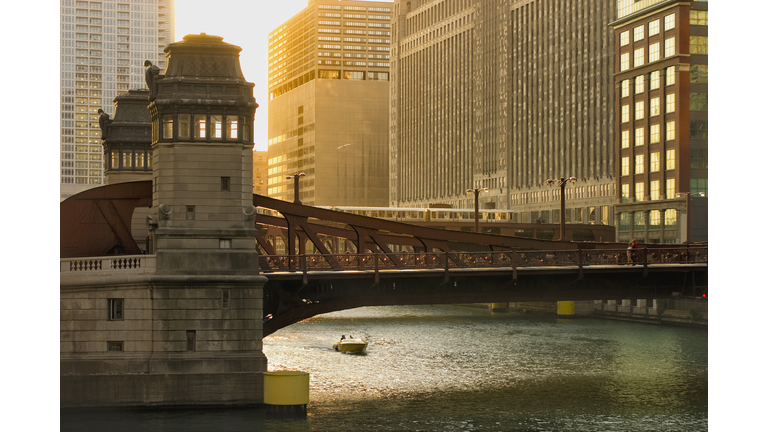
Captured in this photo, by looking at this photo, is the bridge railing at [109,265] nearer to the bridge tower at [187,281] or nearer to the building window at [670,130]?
the bridge tower at [187,281]

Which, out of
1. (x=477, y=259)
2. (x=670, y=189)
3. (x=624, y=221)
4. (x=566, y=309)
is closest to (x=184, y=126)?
(x=477, y=259)

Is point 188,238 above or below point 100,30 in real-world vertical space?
below

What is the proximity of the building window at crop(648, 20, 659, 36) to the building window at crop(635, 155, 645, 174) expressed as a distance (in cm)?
1748

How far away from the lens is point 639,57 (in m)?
140

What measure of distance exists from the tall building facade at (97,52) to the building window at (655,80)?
3652 inches

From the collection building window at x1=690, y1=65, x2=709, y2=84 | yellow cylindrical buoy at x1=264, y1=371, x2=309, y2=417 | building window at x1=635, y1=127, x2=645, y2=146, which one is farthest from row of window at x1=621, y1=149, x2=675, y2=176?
yellow cylindrical buoy at x1=264, y1=371, x2=309, y2=417

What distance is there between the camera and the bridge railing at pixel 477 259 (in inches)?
2090

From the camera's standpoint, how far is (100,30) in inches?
7387

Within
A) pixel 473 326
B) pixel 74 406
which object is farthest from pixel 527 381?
pixel 473 326

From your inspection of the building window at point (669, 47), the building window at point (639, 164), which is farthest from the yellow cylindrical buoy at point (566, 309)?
the building window at point (669, 47)

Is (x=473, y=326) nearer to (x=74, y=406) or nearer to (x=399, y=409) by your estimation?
(x=399, y=409)

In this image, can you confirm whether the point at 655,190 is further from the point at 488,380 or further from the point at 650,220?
the point at 488,380

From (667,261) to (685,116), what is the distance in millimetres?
73630

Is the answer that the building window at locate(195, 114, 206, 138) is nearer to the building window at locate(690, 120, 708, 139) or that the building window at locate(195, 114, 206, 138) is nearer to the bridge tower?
the bridge tower
